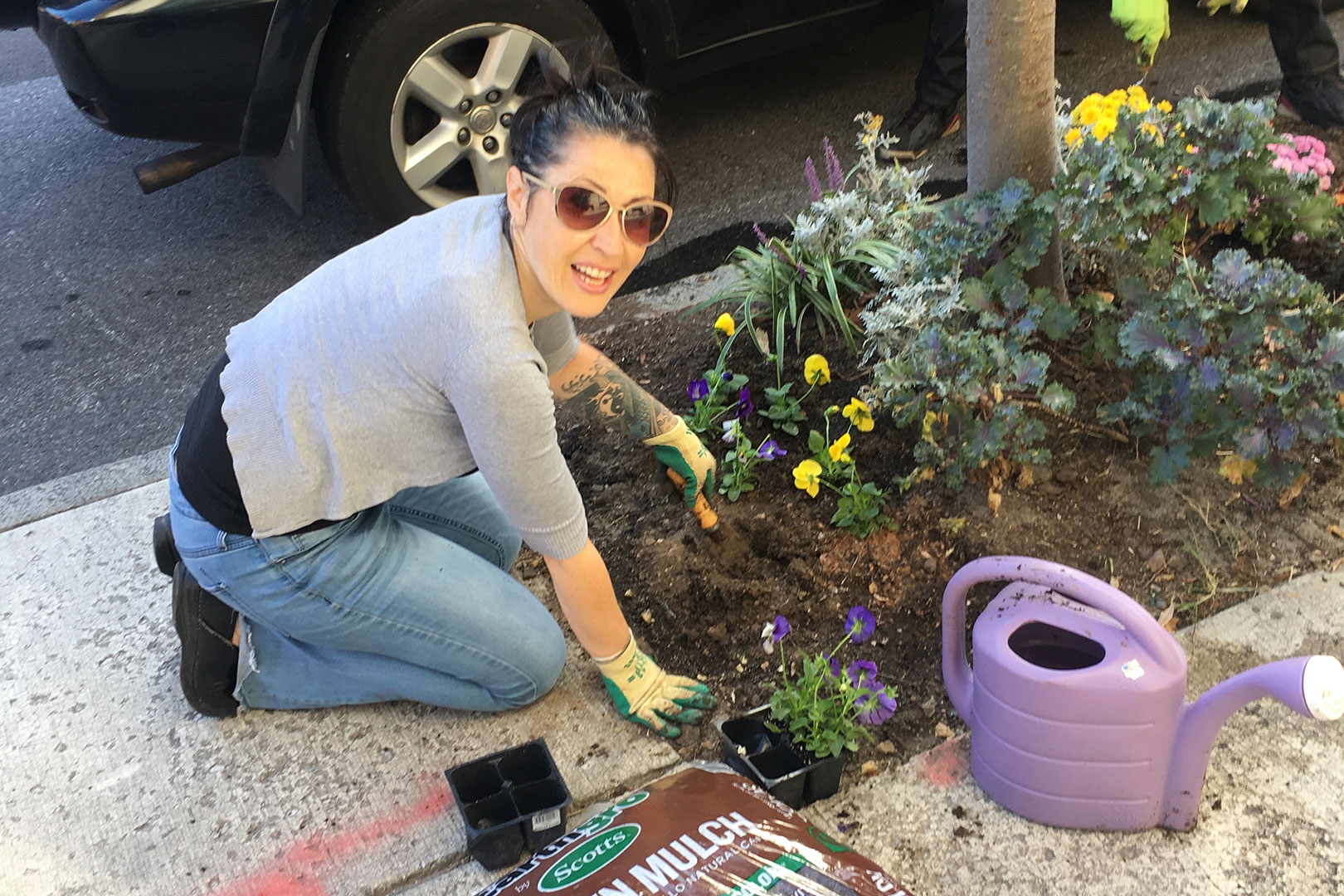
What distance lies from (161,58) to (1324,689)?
3.44 metres

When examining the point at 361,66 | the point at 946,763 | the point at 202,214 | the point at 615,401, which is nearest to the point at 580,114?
the point at 615,401

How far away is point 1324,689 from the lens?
1544 millimetres

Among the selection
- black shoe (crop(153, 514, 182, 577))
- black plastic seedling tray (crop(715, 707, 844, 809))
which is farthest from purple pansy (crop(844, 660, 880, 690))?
black shoe (crop(153, 514, 182, 577))

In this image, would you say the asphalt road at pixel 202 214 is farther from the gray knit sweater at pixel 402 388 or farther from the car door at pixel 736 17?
the gray knit sweater at pixel 402 388

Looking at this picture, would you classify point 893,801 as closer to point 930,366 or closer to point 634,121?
point 930,366

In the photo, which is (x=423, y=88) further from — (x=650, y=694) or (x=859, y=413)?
(x=650, y=694)

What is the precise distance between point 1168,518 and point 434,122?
9.25ft

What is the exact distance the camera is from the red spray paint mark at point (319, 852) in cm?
195

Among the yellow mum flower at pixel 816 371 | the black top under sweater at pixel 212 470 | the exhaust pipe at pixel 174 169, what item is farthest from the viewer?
the exhaust pipe at pixel 174 169

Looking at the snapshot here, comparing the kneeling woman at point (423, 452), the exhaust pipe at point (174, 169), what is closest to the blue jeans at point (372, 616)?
the kneeling woman at point (423, 452)

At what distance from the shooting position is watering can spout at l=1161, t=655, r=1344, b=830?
5.07ft

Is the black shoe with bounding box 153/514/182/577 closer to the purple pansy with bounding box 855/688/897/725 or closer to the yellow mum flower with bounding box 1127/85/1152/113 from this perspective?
the purple pansy with bounding box 855/688/897/725

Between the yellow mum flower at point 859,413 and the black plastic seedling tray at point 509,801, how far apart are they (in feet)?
3.23

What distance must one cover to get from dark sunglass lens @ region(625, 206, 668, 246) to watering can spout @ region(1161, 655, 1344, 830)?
112 cm
